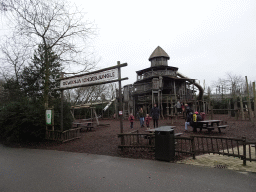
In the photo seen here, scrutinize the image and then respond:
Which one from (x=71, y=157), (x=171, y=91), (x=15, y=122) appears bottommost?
(x=71, y=157)

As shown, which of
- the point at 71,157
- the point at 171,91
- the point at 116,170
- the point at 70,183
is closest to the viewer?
the point at 70,183

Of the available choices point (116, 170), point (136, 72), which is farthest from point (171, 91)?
point (116, 170)

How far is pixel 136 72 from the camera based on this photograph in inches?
1513

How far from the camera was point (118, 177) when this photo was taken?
4.45 metres

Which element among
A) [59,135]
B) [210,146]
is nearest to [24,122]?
[59,135]

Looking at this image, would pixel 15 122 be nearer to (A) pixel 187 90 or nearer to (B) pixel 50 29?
(B) pixel 50 29

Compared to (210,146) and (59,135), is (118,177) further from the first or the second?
(59,135)

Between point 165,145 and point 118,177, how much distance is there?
196 centimetres

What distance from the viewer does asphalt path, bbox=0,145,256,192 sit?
12.6 ft

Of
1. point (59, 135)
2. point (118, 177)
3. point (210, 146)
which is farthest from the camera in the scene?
point (59, 135)

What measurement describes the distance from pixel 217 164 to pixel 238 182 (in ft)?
4.32

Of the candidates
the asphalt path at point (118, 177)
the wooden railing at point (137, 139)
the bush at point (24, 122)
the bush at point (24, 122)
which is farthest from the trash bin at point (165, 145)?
A: the bush at point (24, 122)

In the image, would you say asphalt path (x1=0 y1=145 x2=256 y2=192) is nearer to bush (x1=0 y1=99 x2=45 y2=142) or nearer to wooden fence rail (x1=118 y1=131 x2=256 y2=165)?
wooden fence rail (x1=118 y1=131 x2=256 y2=165)

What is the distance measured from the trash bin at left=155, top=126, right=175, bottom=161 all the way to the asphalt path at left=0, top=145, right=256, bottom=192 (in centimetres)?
26
